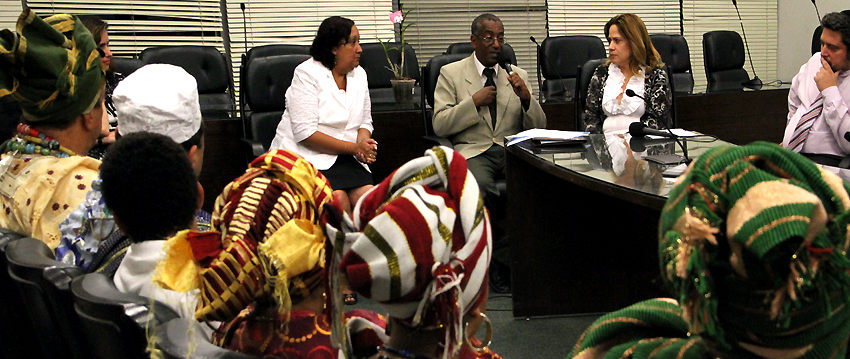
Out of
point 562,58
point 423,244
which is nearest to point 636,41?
point 562,58

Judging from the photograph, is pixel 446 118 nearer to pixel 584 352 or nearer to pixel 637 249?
pixel 637 249

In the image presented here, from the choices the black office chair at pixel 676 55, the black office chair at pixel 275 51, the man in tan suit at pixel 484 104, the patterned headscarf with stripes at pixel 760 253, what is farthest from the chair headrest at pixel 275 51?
the patterned headscarf with stripes at pixel 760 253

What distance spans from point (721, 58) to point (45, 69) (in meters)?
4.60

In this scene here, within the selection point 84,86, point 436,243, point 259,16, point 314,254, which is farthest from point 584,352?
point 259,16

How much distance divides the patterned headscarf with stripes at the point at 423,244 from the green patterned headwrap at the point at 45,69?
1.11 m

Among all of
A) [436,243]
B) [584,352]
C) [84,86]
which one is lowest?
[584,352]

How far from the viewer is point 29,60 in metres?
1.56

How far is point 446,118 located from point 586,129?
72 centimetres

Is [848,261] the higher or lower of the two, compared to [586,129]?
higher

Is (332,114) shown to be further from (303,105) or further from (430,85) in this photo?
(430,85)

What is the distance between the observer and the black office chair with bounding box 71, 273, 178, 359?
0.83 m

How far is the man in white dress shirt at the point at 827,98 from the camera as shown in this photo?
273 cm

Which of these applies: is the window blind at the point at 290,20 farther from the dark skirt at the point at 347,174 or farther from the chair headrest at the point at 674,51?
the dark skirt at the point at 347,174

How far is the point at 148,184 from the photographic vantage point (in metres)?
1.03
